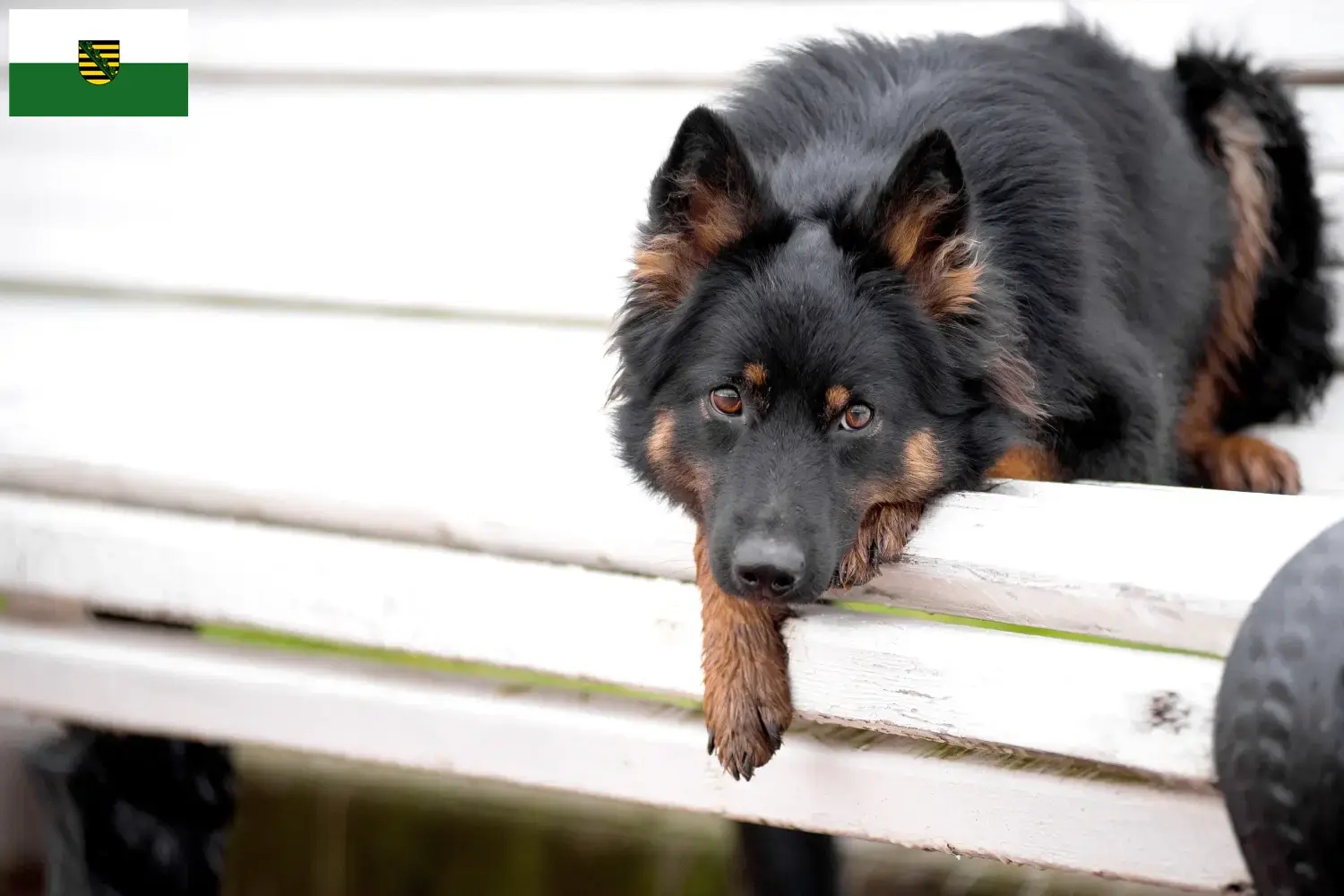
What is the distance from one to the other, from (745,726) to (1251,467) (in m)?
1.57

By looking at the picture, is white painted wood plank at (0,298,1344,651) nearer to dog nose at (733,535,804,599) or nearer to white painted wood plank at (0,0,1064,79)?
dog nose at (733,535,804,599)

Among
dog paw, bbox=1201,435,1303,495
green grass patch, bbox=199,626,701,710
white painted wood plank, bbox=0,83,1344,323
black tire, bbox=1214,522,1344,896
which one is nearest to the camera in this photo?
black tire, bbox=1214,522,1344,896

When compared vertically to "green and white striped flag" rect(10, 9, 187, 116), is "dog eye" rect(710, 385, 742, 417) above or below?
below

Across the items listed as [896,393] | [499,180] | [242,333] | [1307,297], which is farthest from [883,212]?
[242,333]

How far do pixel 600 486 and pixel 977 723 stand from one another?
101 cm

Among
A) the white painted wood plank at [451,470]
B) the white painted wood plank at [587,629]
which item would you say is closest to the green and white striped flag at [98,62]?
the white painted wood plank at [451,470]

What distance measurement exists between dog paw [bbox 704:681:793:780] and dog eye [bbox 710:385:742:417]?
0.50 meters

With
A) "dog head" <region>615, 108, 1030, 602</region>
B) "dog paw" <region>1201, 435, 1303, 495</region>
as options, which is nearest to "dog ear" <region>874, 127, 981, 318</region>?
"dog head" <region>615, 108, 1030, 602</region>

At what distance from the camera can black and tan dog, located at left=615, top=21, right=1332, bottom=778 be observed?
2.38 metres

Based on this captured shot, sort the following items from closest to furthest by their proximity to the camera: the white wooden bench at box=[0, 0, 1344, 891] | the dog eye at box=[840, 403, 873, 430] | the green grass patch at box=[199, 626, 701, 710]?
1. the white wooden bench at box=[0, 0, 1344, 891]
2. the dog eye at box=[840, 403, 873, 430]
3. the green grass patch at box=[199, 626, 701, 710]

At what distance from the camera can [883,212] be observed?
Result: 2.43 metres

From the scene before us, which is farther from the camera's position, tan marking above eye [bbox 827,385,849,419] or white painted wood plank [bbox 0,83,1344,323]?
white painted wood plank [bbox 0,83,1344,323]

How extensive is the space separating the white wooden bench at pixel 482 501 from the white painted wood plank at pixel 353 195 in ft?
0.05

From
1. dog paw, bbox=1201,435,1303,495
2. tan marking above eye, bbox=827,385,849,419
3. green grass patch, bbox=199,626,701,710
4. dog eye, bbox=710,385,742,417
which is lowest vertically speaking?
green grass patch, bbox=199,626,701,710
